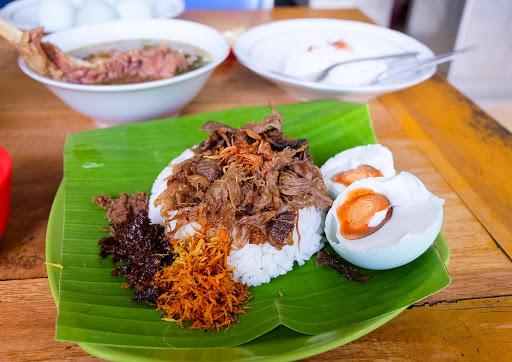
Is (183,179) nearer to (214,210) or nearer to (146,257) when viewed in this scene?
(214,210)

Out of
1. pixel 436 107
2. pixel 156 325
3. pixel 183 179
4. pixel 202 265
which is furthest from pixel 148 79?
pixel 436 107

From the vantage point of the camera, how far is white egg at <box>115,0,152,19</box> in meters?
3.59

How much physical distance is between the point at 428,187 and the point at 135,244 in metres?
1.56

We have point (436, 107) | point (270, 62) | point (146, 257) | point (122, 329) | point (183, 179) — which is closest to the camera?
point (122, 329)

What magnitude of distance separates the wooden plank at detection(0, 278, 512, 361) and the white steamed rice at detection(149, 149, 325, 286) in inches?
15.3

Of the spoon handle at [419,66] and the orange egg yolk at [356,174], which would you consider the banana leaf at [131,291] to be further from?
the spoon handle at [419,66]

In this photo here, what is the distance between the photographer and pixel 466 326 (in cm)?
146

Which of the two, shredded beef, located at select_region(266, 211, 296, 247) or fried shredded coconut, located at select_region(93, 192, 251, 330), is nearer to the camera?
fried shredded coconut, located at select_region(93, 192, 251, 330)

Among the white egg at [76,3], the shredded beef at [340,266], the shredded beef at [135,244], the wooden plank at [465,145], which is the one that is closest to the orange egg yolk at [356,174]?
the shredded beef at [340,266]

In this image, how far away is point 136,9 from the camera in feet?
11.8

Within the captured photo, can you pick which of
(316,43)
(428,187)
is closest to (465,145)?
(428,187)

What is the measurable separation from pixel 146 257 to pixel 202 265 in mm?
241

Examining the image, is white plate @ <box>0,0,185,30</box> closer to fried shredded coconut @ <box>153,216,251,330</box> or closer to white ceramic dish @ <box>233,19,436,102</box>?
white ceramic dish @ <box>233,19,436,102</box>

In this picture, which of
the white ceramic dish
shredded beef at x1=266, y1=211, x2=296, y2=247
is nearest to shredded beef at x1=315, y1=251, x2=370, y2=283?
shredded beef at x1=266, y1=211, x2=296, y2=247
